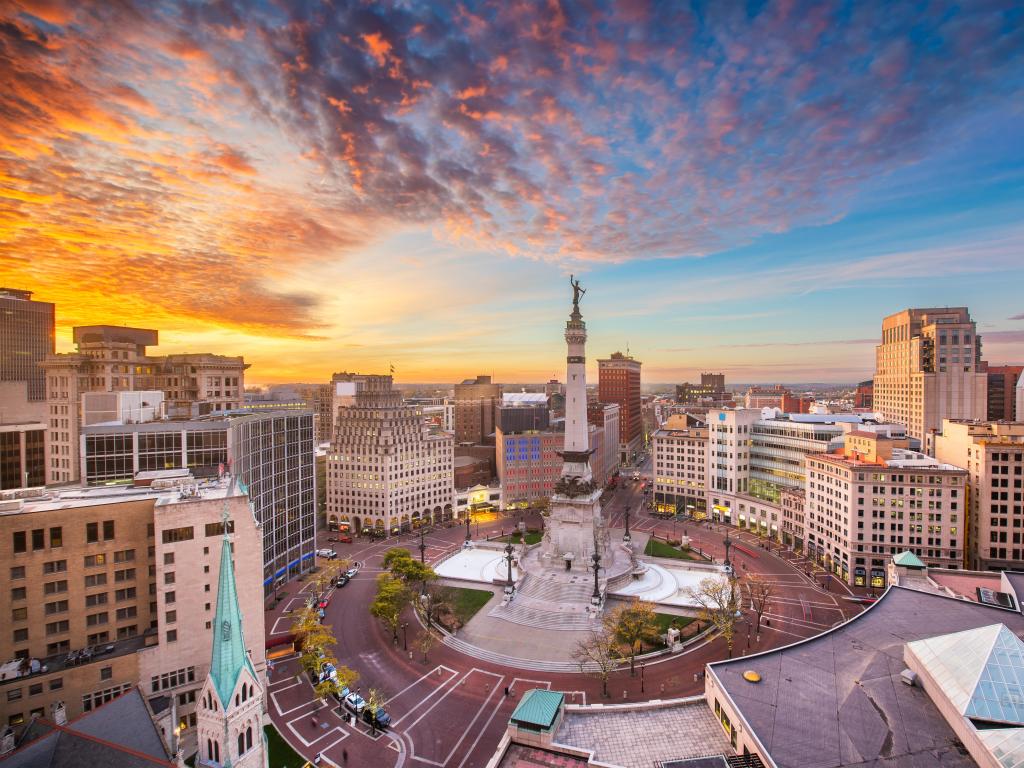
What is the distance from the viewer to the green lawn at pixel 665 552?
9688 centimetres

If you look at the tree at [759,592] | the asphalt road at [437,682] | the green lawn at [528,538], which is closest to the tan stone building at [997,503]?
the asphalt road at [437,682]

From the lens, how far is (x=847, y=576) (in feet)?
279

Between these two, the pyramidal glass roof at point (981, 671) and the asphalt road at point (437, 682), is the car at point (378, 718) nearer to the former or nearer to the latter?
the asphalt road at point (437, 682)

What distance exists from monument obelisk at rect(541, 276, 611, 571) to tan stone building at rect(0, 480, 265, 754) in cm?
4976

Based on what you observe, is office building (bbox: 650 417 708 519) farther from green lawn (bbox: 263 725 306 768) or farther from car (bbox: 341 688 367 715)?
green lawn (bbox: 263 725 306 768)

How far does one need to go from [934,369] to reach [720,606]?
12061 centimetres

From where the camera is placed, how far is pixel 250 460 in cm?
7725

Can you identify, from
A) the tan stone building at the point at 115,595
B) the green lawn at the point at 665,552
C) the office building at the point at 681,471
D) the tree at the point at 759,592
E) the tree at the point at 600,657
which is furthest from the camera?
the office building at the point at 681,471

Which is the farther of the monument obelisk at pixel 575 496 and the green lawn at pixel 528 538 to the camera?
the green lawn at pixel 528 538

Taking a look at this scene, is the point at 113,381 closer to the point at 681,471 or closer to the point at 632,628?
the point at 632,628

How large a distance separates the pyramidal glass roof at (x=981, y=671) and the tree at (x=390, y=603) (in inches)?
2091

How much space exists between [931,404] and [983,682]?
13479cm

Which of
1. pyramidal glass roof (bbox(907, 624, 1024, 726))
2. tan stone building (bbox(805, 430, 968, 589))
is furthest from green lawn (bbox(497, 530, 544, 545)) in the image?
pyramidal glass roof (bbox(907, 624, 1024, 726))

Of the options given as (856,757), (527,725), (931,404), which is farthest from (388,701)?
(931,404)
